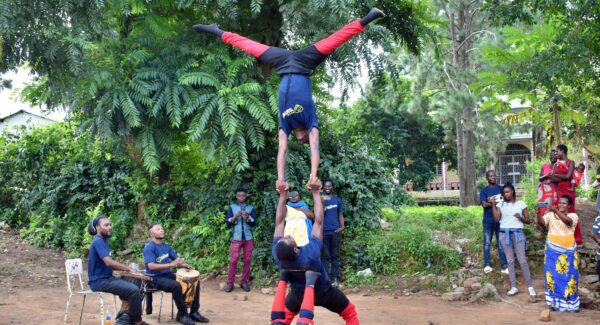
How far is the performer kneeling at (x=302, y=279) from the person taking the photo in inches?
212

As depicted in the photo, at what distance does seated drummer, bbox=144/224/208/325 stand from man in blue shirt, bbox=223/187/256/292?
2.50 meters

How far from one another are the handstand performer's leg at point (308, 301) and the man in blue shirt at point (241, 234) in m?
Result: 5.16

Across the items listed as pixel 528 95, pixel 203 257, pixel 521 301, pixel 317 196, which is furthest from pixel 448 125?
pixel 317 196

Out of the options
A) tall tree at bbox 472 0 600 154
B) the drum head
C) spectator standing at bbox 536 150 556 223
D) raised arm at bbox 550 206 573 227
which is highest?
tall tree at bbox 472 0 600 154

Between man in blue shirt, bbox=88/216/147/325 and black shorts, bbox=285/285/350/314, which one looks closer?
black shorts, bbox=285/285/350/314

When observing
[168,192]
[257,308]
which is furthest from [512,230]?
[168,192]

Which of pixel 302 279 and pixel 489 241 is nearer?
pixel 302 279

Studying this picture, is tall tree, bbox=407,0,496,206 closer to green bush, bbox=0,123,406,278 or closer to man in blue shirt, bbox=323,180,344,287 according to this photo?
green bush, bbox=0,123,406,278

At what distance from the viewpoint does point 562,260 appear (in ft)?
27.9

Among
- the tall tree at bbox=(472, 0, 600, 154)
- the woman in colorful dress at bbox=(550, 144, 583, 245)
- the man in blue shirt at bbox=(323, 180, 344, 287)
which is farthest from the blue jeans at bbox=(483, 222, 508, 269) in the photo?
the tall tree at bbox=(472, 0, 600, 154)

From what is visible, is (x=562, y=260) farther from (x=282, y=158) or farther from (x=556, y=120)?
(x=556, y=120)

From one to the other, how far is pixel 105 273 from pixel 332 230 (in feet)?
13.4

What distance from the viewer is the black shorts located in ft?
18.9

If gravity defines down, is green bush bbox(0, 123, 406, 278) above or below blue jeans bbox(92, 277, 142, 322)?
above
